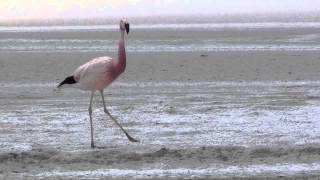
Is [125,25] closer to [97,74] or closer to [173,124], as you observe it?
[97,74]

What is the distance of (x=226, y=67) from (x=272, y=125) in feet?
33.6

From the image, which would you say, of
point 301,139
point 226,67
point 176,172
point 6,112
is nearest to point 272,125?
point 301,139

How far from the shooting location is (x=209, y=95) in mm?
16438

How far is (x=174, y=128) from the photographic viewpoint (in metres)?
12.2

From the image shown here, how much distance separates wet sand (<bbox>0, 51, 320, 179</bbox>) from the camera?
9.35 meters

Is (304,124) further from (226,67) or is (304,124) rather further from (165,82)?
(226,67)

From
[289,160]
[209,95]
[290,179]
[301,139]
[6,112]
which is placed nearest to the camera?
[290,179]

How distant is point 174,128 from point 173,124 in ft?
1.26

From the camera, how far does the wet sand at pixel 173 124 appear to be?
9.35 m

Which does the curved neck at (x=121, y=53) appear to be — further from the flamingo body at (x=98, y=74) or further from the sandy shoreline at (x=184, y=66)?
the sandy shoreline at (x=184, y=66)

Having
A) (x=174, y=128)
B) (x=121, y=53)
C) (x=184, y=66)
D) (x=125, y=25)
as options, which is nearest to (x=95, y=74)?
(x=121, y=53)

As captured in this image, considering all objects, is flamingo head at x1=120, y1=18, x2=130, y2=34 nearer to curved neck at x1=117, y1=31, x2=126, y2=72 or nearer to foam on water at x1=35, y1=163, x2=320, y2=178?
curved neck at x1=117, y1=31, x2=126, y2=72

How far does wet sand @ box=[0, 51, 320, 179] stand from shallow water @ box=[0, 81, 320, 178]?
1 cm

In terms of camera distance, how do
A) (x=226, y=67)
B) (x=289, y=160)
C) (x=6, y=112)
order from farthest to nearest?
(x=226, y=67), (x=6, y=112), (x=289, y=160)
